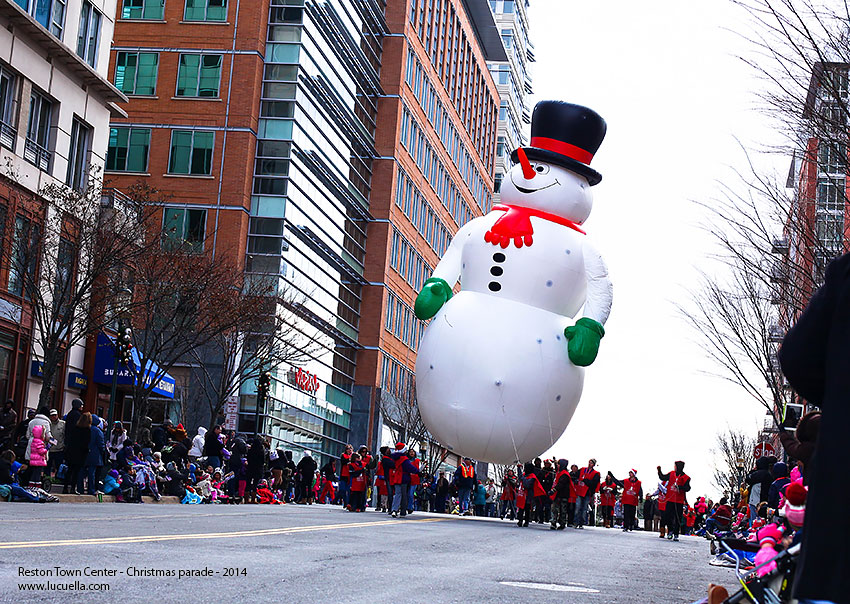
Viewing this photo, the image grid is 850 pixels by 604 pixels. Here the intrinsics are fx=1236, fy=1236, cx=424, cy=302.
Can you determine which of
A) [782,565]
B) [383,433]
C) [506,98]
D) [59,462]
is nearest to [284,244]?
[383,433]

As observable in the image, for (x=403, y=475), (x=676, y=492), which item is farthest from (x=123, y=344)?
(x=676, y=492)

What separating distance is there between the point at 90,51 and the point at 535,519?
19012 mm

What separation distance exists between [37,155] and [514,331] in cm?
2451

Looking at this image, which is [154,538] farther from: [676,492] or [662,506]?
[662,506]

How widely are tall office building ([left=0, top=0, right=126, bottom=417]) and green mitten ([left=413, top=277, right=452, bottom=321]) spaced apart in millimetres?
19188

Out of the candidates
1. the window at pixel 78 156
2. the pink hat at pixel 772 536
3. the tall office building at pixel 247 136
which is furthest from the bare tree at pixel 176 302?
the pink hat at pixel 772 536

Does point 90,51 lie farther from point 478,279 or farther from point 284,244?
point 478,279

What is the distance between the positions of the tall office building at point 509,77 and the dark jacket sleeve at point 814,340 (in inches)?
3974

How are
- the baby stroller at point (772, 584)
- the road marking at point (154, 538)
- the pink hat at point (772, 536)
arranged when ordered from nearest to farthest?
1. the baby stroller at point (772, 584)
2. the pink hat at point (772, 536)
3. the road marking at point (154, 538)

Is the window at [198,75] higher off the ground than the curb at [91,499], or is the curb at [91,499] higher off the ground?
the window at [198,75]

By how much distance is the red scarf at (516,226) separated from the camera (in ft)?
36.7

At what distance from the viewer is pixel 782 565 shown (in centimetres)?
400

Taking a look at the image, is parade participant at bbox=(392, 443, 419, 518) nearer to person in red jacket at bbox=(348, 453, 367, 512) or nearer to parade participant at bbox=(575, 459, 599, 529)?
person in red jacket at bbox=(348, 453, 367, 512)

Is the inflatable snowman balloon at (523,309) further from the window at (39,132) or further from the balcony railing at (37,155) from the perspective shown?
the window at (39,132)
